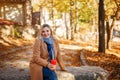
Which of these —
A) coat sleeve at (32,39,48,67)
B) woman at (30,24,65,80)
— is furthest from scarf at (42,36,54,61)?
coat sleeve at (32,39,48,67)

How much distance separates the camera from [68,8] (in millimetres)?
31938

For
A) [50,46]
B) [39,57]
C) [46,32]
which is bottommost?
[39,57]

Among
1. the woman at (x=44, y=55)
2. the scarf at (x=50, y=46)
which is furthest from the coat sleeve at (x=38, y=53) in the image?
the scarf at (x=50, y=46)

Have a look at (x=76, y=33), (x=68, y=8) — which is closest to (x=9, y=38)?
(x=68, y=8)

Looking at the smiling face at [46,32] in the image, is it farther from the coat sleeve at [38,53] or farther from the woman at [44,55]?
the coat sleeve at [38,53]

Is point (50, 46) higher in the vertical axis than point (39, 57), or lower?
higher

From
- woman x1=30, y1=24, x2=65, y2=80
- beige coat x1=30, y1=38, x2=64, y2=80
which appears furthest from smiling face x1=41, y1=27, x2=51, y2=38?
beige coat x1=30, y1=38, x2=64, y2=80

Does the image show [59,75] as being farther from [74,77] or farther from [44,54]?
[44,54]

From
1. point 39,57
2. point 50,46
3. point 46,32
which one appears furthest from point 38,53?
point 46,32

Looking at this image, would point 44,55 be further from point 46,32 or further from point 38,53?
point 46,32

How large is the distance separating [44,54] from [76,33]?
29210 mm

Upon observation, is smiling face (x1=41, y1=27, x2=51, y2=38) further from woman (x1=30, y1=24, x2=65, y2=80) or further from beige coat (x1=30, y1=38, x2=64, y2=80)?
beige coat (x1=30, y1=38, x2=64, y2=80)

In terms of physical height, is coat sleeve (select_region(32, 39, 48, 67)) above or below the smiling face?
below

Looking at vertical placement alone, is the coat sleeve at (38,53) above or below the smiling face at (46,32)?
below
